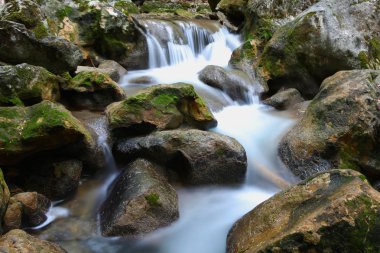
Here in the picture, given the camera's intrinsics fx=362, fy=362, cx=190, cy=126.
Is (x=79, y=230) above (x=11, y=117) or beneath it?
beneath

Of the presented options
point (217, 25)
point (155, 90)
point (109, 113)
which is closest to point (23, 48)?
point (109, 113)

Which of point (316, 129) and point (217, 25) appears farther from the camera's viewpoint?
point (217, 25)

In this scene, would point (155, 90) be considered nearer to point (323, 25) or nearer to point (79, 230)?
point (79, 230)

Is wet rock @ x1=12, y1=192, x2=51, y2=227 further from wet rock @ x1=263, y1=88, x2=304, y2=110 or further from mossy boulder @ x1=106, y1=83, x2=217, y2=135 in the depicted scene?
wet rock @ x1=263, y1=88, x2=304, y2=110

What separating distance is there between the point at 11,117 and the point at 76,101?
6.22 feet

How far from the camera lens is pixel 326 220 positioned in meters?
2.76

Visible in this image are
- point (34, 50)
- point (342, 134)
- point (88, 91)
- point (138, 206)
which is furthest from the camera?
point (88, 91)

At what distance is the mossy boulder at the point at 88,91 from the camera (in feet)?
20.8

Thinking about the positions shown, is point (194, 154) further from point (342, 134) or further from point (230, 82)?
point (230, 82)

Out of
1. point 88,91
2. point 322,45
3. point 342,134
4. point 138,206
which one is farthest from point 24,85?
point 322,45

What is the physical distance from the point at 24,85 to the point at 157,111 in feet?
6.52

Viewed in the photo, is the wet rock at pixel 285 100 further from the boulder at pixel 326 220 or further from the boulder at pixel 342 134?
the boulder at pixel 326 220

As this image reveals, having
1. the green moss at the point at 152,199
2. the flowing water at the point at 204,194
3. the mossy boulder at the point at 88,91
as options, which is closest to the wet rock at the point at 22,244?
the flowing water at the point at 204,194

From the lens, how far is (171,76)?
360 inches
